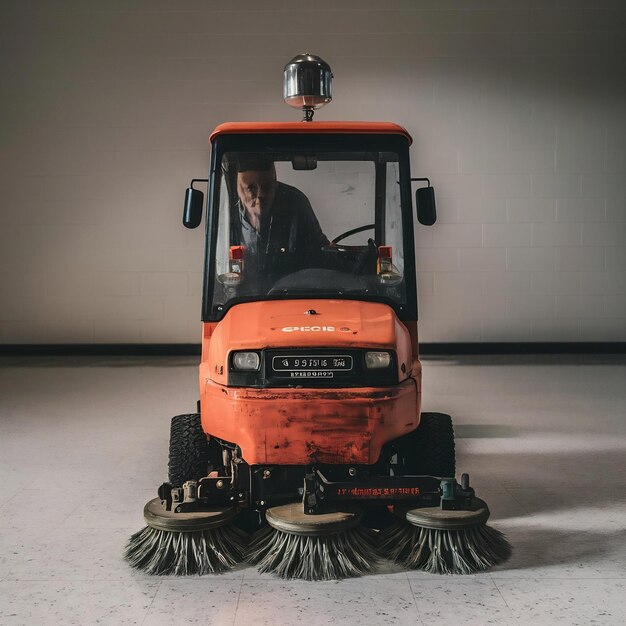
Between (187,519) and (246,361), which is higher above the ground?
(246,361)

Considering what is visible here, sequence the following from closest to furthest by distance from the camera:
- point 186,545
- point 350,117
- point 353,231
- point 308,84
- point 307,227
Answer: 1. point 186,545
2. point 307,227
3. point 353,231
4. point 308,84
5. point 350,117

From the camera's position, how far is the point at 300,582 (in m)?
3.24

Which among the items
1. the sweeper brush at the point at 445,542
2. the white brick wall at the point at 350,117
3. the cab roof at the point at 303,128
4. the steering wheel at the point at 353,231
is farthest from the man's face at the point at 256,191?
the white brick wall at the point at 350,117

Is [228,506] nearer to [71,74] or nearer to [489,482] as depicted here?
[489,482]

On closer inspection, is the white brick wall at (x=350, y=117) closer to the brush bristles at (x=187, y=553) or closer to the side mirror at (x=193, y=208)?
the side mirror at (x=193, y=208)

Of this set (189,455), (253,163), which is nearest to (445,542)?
(189,455)

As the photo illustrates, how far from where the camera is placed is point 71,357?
9.51 m

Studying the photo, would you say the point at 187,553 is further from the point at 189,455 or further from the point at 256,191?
the point at 256,191

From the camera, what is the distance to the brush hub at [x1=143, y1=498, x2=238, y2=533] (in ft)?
10.9

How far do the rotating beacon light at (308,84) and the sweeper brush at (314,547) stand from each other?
7.81 feet

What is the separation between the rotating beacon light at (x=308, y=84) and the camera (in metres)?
4.88

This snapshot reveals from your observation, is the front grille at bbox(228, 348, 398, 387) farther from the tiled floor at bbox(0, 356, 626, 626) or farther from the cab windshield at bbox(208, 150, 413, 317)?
the tiled floor at bbox(0, 356, 626, 626)

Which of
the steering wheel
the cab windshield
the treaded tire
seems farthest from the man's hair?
the treaded tire

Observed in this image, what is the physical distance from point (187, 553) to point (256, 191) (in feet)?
5.09
